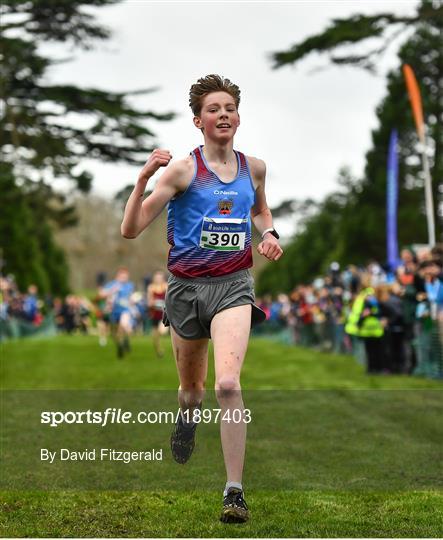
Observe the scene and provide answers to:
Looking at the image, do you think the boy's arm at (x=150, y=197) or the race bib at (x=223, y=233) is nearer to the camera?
the boy's arm at (x=150, y=197)

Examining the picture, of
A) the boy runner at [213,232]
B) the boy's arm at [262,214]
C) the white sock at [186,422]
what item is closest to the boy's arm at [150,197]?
the boy runner at [213,232]

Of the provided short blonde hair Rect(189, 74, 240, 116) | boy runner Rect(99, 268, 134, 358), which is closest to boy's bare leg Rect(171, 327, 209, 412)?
short blonde hair Rect(189, 74, 240, 116)

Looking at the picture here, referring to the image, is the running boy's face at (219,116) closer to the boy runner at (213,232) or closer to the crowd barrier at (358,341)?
the boy runner at (213,232)

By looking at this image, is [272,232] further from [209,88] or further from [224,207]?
[209,88]

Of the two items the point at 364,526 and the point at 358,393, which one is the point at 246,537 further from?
the point at 358,393

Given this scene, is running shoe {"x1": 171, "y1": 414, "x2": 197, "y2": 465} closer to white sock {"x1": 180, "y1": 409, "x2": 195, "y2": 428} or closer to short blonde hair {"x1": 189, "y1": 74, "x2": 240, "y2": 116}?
white sock {"x1": 180, "y1": 409, "x2": 195, "y2": 428}

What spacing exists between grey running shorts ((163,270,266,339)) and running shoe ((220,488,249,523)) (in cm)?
98

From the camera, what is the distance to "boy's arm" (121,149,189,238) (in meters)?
5.27

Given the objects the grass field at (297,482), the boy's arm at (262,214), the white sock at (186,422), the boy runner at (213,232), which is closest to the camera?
the grass field at (297,482)

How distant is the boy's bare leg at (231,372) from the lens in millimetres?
5203

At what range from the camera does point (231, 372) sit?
5.31m

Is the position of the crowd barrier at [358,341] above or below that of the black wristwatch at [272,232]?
below

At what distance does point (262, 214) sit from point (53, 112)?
17.6 m

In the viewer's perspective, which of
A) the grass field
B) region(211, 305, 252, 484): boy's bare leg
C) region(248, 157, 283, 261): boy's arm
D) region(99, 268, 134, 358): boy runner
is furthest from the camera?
region(99, 268, 134, 358): boy runner
